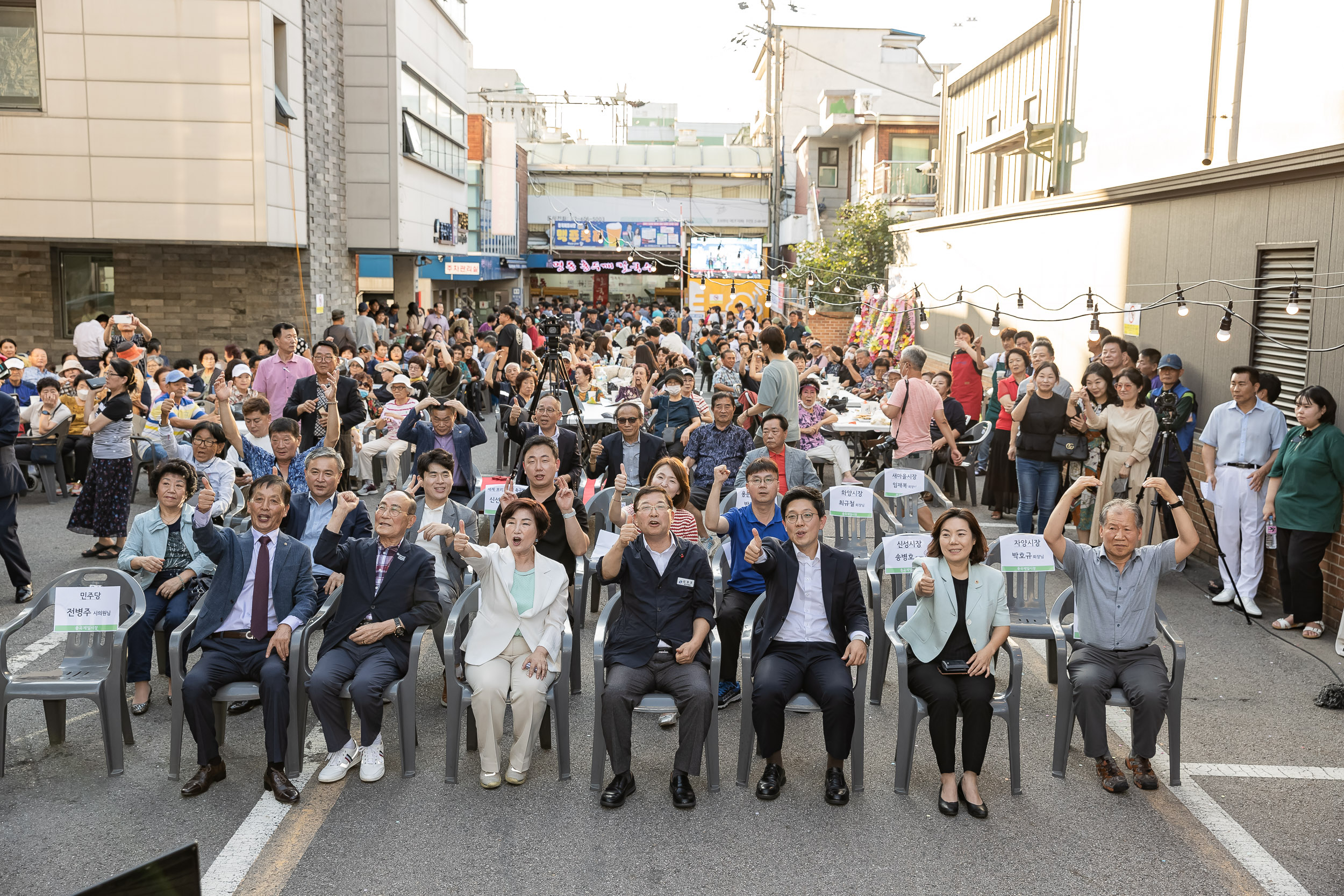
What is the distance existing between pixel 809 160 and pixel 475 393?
3012 cm

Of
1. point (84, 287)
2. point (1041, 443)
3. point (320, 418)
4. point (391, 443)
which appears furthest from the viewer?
point (84, 287)

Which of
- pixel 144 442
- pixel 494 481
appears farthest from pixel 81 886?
pixel 144 442

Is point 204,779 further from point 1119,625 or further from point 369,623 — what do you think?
point 1119,625

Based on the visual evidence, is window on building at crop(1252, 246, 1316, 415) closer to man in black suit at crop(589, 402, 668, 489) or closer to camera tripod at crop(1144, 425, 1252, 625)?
camera tripod at crop(1144, 425, 1252, 625)

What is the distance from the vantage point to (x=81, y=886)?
4.36m

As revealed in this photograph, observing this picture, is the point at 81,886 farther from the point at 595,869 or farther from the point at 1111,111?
the point at 1111,111

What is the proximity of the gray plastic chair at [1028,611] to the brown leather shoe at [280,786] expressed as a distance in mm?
4066

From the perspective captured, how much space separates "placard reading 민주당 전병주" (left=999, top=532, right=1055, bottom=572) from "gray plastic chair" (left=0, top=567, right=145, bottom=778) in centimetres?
491

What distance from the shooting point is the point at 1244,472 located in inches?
329

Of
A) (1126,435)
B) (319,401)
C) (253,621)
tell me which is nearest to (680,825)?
(253,621)

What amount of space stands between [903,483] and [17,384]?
1052 centimetres

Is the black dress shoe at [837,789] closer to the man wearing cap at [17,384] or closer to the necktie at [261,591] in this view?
the necktie at [261,591]

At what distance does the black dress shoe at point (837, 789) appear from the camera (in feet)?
16.9

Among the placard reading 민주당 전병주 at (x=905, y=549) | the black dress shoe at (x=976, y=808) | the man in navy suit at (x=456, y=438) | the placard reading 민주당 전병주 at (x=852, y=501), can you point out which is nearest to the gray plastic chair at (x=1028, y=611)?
the placard reading 민주당 전병주 at (x=905, y=549)
